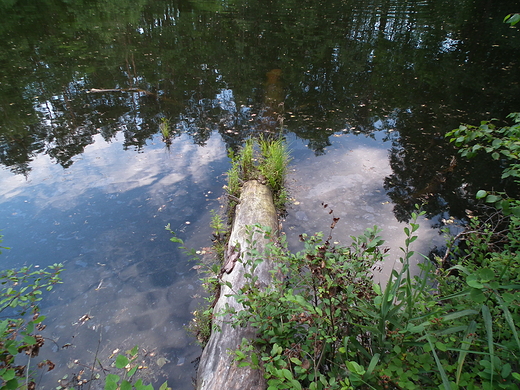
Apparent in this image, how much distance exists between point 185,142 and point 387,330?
6507mm

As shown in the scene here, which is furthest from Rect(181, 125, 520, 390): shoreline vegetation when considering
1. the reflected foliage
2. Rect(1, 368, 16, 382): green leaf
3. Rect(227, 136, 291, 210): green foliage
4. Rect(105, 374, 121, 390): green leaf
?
the reflected foliage

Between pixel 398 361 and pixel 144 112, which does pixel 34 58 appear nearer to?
pixel 144 112

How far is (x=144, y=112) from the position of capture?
27.6 feet

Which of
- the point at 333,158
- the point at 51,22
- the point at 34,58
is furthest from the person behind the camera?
the point at 51,22

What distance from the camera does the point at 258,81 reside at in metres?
10.2

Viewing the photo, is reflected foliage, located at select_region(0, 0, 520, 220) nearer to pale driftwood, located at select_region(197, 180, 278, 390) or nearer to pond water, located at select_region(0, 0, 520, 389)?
pond water, located at select_region(0, 0, 520, 389)

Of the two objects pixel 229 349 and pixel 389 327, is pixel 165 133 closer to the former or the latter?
pixel 229 349

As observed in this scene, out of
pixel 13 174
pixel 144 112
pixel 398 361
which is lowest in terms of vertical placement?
pixel 13 174

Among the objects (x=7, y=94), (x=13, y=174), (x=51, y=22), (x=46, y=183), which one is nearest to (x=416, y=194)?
(x=46, y=183)

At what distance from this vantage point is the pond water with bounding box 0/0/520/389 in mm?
3826

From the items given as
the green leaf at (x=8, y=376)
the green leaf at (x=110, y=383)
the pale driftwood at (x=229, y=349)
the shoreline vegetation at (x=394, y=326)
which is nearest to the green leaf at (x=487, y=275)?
the shoreline vegetation at (x=394, y=326)

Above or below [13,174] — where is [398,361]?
above

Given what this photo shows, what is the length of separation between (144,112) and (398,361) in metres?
8.72

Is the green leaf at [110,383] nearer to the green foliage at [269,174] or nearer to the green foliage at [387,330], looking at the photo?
the green foliage at [387,330]
